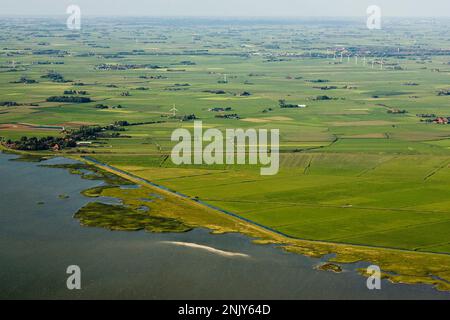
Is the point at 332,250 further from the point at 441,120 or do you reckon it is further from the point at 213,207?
the point at 441,120

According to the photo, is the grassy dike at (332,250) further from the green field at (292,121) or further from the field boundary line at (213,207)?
the green field at (292,121)

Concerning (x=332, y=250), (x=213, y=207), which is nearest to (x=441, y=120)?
(x=213, y=207)

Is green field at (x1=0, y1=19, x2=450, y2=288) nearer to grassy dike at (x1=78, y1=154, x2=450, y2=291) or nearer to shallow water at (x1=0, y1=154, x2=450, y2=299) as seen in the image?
grassy dike at (x1=78, y1=154, x2=450, y2=291)

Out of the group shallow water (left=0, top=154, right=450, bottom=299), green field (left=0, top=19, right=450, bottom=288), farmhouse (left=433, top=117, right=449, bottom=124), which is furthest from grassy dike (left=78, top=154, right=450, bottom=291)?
farmhouse (left=433, top=117, right=449, bottom=124)

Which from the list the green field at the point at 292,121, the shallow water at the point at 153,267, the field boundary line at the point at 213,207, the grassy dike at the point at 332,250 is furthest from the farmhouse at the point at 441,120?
the shallow water at the point at 153,267
